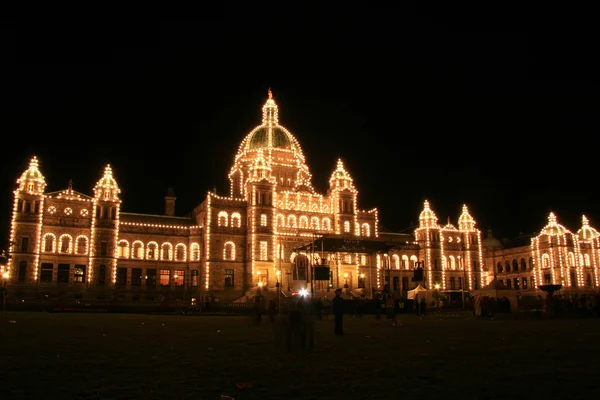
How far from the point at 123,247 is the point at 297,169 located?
28202 mm

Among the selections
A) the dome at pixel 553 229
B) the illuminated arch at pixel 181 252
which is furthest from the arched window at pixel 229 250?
the dome at pixel 553 229

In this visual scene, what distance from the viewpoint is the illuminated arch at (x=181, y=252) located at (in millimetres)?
75688

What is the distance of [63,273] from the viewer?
67.9 meters

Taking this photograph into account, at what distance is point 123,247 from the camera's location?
240 ft

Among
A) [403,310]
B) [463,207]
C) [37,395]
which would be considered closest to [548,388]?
[37,395]

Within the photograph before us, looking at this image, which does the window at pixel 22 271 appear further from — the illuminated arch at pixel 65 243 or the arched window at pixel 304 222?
the arched window at pixel 304 222

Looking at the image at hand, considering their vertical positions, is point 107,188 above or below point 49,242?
above

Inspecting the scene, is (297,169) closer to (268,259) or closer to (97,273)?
(268,259)

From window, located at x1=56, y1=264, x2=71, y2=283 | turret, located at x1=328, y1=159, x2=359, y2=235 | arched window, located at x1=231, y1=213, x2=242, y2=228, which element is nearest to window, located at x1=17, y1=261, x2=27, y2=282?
window, located at x1=56, y1=264, x2=71, y2=283

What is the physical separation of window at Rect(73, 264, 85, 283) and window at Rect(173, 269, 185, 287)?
39.0 feet

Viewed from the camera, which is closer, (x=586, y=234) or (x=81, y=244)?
(x=81, y=244)

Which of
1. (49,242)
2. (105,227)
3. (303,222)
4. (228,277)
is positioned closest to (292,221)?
(303,222)

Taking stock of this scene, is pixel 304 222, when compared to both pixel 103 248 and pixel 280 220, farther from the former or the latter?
pixel 103 248

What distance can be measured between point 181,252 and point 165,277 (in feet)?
13.4
